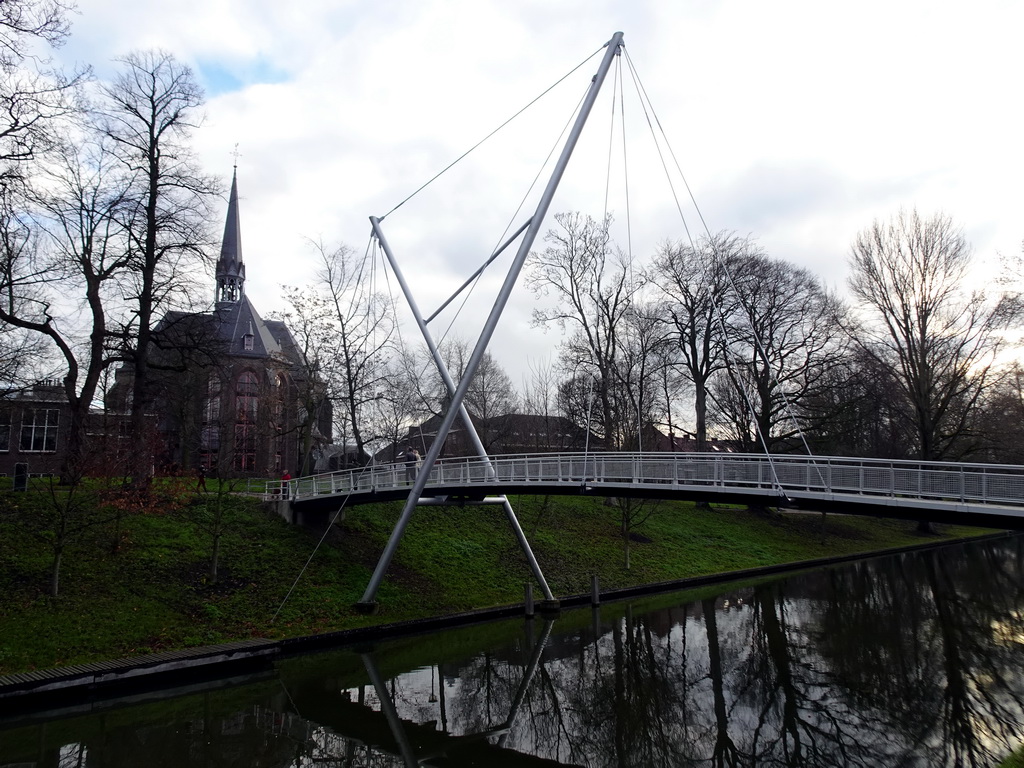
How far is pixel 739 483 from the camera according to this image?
15.0 meters

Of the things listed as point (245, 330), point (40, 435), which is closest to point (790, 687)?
point (40, 435)

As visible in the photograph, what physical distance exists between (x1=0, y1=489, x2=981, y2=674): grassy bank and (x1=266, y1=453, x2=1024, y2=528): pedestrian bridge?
245 cm

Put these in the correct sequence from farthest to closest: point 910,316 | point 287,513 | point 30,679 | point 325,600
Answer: point 910,316 < point 287,513 < point 325,600 < point 30,679

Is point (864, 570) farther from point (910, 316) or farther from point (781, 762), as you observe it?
point (781, 762)

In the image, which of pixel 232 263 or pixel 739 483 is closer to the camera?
pixel 739 483

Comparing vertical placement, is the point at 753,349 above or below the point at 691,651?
above

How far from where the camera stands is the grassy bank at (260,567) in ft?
51.0

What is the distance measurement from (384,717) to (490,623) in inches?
295

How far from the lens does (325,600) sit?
1947cm

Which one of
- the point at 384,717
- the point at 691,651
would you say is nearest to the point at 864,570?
the point at 691,651

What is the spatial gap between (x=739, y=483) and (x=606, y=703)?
522 centimetres

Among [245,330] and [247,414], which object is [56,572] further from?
[245,330]

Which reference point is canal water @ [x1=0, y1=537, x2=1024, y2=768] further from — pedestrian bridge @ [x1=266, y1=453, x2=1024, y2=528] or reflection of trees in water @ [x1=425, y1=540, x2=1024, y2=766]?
pedestrian bridge @ [x1=266, y1=453, x2=1024, y2=528]

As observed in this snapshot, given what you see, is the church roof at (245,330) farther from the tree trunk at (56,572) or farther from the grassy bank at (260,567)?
the tree trunk at (56,572)
